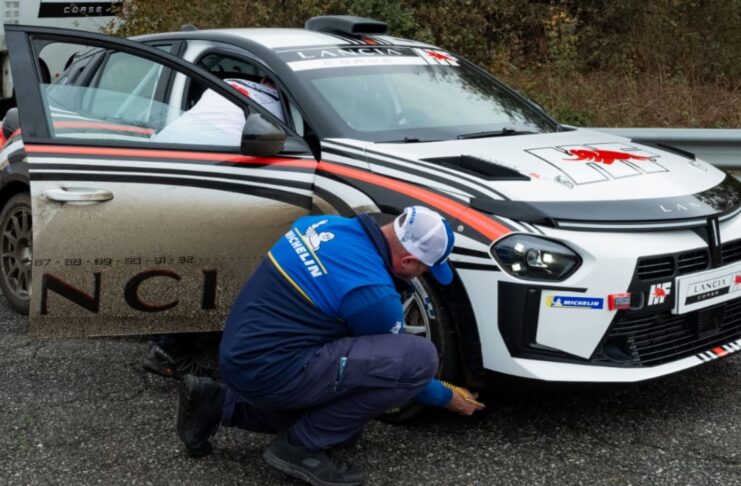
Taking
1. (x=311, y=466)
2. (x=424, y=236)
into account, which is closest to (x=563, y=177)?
(x=424, y=236)

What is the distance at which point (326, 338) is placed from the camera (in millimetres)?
3457

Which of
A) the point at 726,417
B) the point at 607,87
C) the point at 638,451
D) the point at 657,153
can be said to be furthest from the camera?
the point at 607,87

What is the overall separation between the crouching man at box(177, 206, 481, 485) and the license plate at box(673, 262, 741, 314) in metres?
0.95

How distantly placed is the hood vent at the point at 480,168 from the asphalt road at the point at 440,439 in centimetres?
88

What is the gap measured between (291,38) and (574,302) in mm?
2240

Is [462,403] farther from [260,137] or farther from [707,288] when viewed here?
[260,137]

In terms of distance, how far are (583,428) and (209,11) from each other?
915 cm

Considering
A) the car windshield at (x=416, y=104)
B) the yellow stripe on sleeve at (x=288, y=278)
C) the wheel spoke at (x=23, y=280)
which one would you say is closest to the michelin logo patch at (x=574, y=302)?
the yellow stripe on sleeve at (x=288, y=278)

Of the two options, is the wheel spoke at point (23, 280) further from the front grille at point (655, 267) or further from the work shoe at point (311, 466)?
the front grille at point (655, 267)

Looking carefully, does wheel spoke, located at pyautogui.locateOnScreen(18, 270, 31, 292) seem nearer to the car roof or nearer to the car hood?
the car roof

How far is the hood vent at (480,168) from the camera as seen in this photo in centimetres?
397

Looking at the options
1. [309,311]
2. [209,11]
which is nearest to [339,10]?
[209,11]

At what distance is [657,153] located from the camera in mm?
4625

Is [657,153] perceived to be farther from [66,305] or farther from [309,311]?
[66,305]
